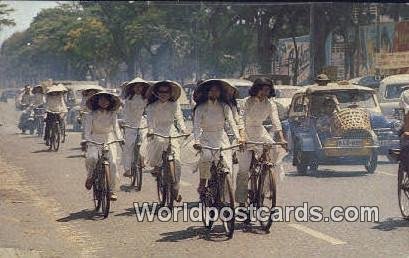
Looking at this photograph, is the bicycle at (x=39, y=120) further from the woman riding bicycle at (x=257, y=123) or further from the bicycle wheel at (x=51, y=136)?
the woman riding bicycle at (x=257, y=123)

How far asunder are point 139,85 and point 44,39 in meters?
44.7

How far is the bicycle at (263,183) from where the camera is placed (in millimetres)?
8430

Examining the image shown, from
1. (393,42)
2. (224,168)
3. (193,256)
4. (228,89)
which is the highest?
(393,42)

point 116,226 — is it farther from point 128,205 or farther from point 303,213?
point 303,213

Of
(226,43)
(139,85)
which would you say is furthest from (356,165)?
(226,43)

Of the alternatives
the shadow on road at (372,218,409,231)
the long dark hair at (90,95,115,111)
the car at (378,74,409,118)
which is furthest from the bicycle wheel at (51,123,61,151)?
the shadow on road at (372,218,409,231)

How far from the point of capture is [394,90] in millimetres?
19219

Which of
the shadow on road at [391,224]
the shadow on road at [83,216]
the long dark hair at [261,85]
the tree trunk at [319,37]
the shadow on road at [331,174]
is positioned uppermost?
the tree trunk at [319,37]

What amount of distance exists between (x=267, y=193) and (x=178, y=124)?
7.43 ft

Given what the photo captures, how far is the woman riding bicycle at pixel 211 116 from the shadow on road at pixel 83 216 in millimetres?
2024

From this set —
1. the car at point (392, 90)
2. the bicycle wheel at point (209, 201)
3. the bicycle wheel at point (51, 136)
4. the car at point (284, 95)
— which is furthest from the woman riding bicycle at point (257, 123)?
the bicycle wheel at point (51, 136)

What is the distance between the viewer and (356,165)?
1603 centimetres

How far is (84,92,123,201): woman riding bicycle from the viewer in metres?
9.93

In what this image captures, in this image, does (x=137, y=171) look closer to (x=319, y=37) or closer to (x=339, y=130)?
(x=339, y=130)
